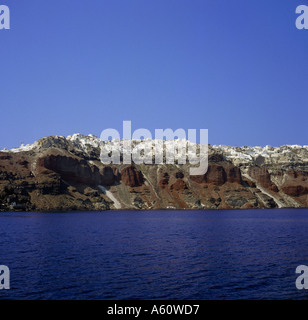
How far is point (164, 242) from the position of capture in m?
69.0
